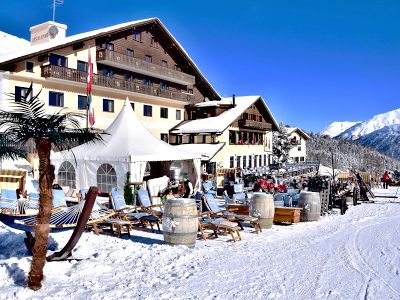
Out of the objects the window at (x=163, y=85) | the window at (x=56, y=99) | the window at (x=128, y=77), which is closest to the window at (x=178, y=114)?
the window at (x=163, y=85)

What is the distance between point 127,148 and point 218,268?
10.2m

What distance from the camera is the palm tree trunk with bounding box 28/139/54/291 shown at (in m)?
5.71

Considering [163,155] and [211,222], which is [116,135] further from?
[211,222]

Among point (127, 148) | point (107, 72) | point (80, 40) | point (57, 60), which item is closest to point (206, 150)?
point (107, 72)

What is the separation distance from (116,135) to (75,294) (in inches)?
487

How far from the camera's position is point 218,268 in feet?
23.4

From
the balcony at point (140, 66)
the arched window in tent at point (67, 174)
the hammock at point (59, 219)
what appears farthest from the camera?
the balcony at point (140, 66)

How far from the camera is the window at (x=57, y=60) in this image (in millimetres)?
24923

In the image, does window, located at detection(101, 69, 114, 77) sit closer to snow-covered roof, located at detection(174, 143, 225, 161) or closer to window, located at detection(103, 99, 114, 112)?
window, located at detection(103, 99, 114, 112)

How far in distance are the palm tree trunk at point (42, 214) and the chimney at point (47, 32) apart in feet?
91.6

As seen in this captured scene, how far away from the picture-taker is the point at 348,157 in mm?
121875

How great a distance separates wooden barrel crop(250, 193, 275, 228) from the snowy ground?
2.44 feet

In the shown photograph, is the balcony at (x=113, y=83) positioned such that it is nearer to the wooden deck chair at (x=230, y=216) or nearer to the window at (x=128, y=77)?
the window at (x=128, y=77)

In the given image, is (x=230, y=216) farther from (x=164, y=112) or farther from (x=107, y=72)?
(x=164, y=112)
